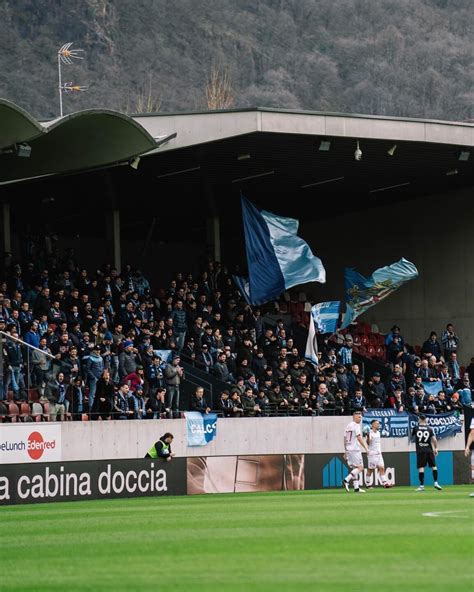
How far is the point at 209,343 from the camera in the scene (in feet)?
118

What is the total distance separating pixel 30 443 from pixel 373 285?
15538 mm

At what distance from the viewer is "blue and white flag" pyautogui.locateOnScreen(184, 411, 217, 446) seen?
32.1 metres

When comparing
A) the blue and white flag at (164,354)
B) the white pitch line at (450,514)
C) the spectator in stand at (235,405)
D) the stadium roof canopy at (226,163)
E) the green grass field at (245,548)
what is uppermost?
the stadium roof canopy at (226,163)

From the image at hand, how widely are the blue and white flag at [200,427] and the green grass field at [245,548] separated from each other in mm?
10141

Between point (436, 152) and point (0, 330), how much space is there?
15833 mm

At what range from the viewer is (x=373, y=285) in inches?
1576

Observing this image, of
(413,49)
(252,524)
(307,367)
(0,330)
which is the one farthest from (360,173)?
(413,49)

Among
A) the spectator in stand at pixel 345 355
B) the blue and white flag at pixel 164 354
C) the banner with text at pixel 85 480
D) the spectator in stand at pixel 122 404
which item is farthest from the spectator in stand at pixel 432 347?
the banner with text at pixel 85 480

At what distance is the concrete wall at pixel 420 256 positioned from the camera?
44.2m

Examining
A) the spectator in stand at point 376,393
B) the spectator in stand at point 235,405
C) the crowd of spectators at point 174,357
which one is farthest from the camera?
the spectator in stand at point 376,393

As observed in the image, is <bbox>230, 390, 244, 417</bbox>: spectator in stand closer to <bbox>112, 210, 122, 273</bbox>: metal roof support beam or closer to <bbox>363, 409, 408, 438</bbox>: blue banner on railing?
<bbox>363, 409, 408, 438</bbox>: blue banner on railing

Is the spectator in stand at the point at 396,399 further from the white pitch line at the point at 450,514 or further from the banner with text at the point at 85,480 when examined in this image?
the white pitch line at the point at 450,514

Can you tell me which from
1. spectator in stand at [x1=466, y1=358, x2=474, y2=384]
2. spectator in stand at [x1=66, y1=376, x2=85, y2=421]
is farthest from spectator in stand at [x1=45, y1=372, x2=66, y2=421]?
spectator in stand at [x1=466, y1=358, x2=474, y2=384]

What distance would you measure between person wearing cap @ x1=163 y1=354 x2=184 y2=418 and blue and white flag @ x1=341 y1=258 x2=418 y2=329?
8.24 m
